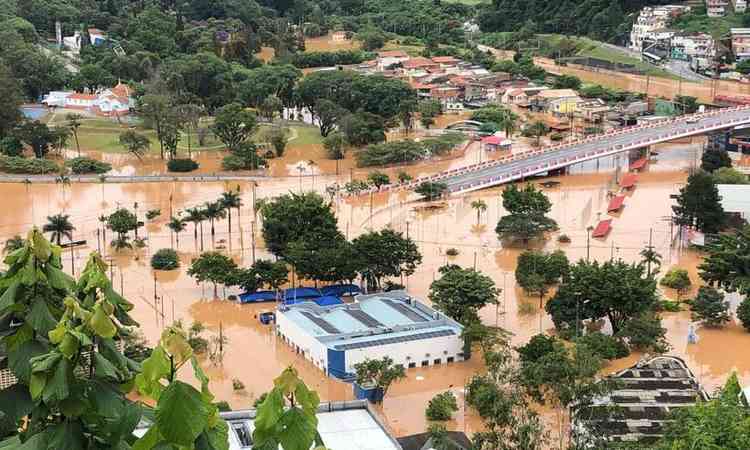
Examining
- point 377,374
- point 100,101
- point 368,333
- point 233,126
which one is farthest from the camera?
point 100,101

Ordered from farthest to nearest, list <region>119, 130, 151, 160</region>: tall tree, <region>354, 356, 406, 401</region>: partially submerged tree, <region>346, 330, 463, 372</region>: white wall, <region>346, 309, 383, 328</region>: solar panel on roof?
<region>119, 130, 151, 160</region>: tall tree, <region>346, 309, 383, 328</region>: solar panel on roof, <region>346, 330, 463, 372</region>: white wall, <region>354, 356, 406, 401</region>: partially submerged tree

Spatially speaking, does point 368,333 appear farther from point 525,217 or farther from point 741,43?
point 741,43

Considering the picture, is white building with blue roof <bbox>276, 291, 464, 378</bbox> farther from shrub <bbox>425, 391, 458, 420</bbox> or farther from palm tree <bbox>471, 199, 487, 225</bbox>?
palm tree <bbox>471, 199, 487, 225</bbox>

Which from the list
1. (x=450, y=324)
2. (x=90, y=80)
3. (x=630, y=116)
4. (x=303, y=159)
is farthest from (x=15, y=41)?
(x=450, y=324)

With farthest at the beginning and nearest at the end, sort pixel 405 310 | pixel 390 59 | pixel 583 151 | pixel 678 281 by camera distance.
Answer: pixel 390 59, pixel 583 151, pixel 678 281, pixel 405 310

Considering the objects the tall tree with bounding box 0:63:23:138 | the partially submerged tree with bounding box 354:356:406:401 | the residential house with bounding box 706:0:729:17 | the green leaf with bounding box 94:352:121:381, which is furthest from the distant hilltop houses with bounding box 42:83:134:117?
the green leaf with bounding box 94:352:121:381

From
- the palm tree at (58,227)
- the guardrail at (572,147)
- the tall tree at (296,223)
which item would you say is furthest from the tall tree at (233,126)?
the tall tree at (296,223)

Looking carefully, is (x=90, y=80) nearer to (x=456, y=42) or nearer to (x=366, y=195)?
(x=366, y=195)

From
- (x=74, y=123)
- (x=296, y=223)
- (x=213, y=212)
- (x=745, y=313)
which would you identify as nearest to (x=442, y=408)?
(x=745, y=313)

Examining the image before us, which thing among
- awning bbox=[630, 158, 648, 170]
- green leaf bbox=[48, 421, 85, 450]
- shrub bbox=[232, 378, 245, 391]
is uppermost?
green leaf bbox=[48, 421, 85, 450]
